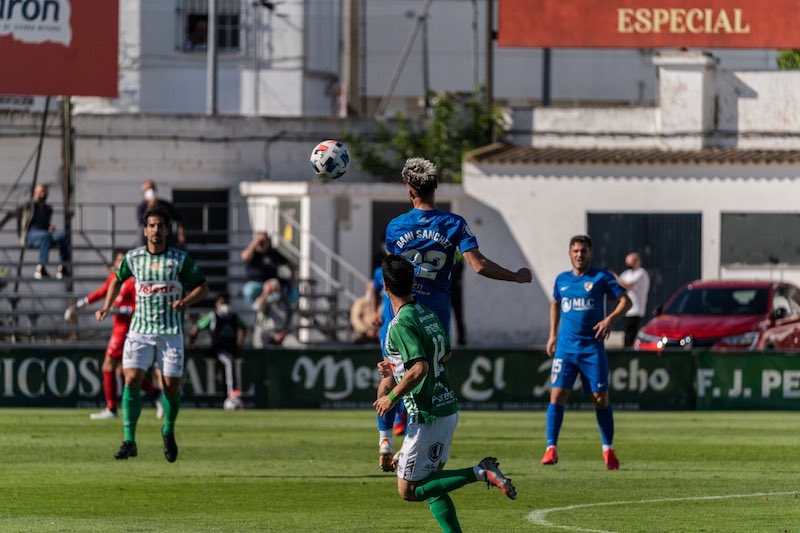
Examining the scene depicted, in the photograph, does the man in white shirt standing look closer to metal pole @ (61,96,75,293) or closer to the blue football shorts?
metal pole @ (61,96,75,293)

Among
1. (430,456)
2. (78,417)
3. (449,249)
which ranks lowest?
(78,417)

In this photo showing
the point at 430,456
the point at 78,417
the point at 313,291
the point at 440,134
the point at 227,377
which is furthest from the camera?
the point at 440,134

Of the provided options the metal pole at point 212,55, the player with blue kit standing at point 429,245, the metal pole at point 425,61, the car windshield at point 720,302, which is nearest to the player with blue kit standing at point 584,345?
the player with blue kit standing at point 429,245

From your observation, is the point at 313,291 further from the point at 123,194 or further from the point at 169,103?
the point at 169,103

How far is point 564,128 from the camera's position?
116ft

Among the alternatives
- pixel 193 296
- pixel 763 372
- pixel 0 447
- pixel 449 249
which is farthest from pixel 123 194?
pixel 449 249

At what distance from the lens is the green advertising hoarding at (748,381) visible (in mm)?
23125

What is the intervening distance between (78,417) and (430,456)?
40.3ft

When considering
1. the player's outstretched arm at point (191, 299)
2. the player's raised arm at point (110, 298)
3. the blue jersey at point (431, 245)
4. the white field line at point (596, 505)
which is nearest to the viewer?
the white field line at point (596, 505)

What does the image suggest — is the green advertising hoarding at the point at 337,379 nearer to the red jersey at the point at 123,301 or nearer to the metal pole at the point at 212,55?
the red jersey at the point at 123,301

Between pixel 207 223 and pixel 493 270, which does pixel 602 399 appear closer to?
pixel 493 270

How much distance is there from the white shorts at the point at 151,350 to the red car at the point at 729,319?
38.1 ft

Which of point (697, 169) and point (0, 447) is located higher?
point (697, 169)

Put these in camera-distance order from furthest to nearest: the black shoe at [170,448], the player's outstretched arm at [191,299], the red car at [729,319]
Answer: the red car at [729,319] → the black shoe at [170,448] → the player's outstretched arm at [191,299]
